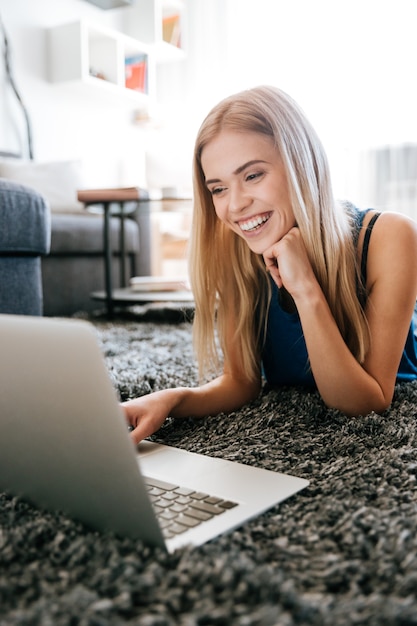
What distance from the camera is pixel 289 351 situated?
3.83 feet

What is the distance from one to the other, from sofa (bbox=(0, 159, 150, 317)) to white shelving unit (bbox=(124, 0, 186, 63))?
1.44 metres

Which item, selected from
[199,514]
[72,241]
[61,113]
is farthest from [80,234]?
[199,514]

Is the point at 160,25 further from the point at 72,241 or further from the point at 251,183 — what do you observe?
the point at 251,183

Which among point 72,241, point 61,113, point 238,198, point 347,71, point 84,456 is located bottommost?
point 84,456

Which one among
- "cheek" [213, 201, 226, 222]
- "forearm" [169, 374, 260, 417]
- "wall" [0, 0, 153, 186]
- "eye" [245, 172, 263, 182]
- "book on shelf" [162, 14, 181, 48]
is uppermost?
"book on shelf" [162, 14, 181, 48]

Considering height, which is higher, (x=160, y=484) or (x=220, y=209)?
(x=220, y=209)

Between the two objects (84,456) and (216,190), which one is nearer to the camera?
(84,456)

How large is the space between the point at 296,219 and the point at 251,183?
0.09 m

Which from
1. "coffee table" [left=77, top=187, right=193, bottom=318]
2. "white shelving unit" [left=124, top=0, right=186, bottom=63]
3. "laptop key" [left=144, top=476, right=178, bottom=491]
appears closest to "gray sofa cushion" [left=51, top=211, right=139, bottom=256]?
"coffee table" [left=77, top=187, right=193, bottom=318]

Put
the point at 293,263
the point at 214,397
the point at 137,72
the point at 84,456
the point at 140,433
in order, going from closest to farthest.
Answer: the point at 84,456 < the point at 140,433 < the point at 293,263 < the point at 214,397 < the point at 137,72

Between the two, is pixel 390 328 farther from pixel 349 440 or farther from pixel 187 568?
pixel 187 568

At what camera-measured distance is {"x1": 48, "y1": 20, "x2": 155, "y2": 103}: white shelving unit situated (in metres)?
3.44

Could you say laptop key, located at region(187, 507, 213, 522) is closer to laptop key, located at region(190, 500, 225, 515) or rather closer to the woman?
laptop key, located at region(190, 500, 225, 515)

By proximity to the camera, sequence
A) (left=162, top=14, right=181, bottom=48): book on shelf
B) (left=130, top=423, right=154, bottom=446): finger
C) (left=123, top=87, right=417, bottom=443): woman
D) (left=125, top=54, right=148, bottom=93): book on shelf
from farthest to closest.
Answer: (left=162, top=14, right=181, bottom=48): book on shelf < (left=125, top=54, right=148, bottom=93): book on shelf < (left=123, top=87, right=417, bottom=443): woman < (left=130, top=423, right=154, bottom=446): finger
